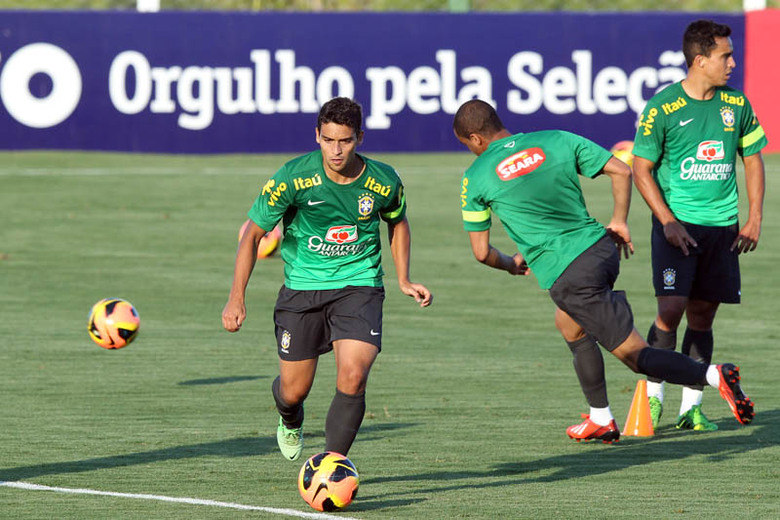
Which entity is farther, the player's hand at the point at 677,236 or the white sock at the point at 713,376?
the player's hand at the point at 677,236

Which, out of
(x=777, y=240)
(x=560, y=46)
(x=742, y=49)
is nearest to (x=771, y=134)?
(x=742, y=49)

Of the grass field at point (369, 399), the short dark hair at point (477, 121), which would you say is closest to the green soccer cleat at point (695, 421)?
the grass field at point (369, 399)

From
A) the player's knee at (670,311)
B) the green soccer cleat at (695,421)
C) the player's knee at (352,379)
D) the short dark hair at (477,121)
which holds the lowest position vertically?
the green soccer cleat at (695,421)

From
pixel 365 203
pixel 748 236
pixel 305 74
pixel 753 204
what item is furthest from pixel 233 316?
pixel 305 74

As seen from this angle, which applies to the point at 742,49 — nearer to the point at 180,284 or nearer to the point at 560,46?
the point at 560,46

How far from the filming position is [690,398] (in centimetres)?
959

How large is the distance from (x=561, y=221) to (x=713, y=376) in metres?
1.17

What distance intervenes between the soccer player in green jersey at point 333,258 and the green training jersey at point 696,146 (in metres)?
2.05

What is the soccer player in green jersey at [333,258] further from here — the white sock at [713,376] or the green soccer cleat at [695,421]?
the green soccer cleat at [695,421]

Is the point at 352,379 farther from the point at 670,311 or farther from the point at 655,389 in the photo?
the point at 655,389

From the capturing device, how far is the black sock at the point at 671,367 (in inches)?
319

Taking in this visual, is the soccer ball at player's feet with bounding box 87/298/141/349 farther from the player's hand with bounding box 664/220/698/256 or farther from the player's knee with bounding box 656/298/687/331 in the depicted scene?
the player's hand with bounding box 664/220/698/256

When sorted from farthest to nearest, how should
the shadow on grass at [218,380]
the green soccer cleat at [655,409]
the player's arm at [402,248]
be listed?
the shadow on grass at [218,380] < the green soccer cleat at [655,409] < the player's arm at [402,248]

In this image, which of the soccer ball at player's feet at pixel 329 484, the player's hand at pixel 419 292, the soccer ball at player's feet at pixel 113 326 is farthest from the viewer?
the soccer ball at player's feet at pixel 113 326
